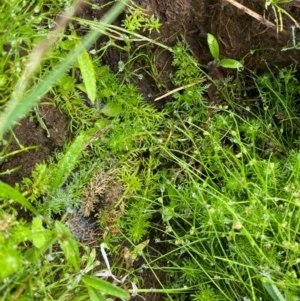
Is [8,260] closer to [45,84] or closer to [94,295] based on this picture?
[94,295]

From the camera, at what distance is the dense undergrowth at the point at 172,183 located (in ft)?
4.99

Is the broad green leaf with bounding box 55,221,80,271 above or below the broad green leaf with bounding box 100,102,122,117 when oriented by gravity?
below

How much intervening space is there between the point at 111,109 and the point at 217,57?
380 millimetres

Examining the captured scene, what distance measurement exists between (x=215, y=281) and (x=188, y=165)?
0.35 metres

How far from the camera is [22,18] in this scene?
1375mm

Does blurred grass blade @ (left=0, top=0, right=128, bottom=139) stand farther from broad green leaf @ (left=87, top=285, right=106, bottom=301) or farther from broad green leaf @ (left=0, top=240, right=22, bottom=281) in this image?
broad green leaf @ (left=87, top=285, right=106, bottom=301)

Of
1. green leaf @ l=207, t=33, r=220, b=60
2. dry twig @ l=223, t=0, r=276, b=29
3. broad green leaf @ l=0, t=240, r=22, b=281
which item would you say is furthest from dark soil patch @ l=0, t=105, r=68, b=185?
dry twig @ l=223, t=0, r=276, b=29

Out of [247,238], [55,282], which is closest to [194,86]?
[247,238]

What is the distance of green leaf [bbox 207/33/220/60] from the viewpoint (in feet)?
5.63

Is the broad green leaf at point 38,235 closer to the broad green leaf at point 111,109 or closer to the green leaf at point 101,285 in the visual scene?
the green leaf at point 101,285

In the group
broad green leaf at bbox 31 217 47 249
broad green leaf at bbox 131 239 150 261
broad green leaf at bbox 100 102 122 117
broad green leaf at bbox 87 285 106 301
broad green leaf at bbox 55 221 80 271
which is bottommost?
broad green leaf at bbox 131 239 150 261

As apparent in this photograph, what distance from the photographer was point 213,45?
172cm

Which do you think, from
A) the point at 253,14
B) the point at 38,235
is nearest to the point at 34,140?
the point at 38,235

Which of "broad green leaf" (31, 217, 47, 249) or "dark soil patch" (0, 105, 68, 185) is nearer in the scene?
"broad green leaf" (31, 217, 47, 249)
